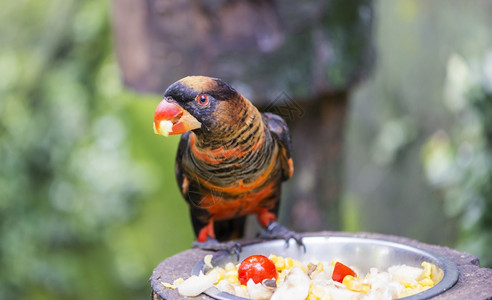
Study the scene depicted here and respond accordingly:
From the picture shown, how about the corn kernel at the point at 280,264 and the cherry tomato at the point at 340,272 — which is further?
the corn kernel at the point at 280,264

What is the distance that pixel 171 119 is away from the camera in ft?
6.10

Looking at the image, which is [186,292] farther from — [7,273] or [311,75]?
[7,273]

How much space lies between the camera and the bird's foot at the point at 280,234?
2.26 metres

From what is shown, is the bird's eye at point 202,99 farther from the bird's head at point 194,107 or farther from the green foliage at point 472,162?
the green foliage at point 472,162

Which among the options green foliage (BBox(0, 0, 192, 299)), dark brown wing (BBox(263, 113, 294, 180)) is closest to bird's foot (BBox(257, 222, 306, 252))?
dark brown wing (BBox(263, 113, 294, 180))

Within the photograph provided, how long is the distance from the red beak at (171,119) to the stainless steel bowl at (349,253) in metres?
0.48

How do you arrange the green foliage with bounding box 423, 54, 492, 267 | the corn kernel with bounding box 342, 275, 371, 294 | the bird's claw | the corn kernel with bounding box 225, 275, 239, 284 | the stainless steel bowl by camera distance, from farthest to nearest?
1. the green foliage with bounding box 423, 54, 492, 267
2. the bird's claw
3. the stainless steel bowl
4. the corn kernel with bounding box 225, 275, 239, 284
5. the corn kernel with bounding box 342, 275, 371, 294

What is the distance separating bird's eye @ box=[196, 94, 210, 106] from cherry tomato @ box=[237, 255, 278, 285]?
1.80ft

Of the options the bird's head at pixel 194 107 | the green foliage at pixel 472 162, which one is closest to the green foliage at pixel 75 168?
the green foliage at pixel 472 162

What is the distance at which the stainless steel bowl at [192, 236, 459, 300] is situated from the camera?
2018 millimetres

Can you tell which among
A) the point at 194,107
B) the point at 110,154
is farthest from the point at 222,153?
the point at 110,154

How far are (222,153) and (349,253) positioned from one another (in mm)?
635

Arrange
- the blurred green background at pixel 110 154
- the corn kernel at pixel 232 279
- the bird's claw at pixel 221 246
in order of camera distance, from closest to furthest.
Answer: the corn kernel at pixel 232 279
the bird's claw at pixel 221 246
the blurred green background at pixel 110 154

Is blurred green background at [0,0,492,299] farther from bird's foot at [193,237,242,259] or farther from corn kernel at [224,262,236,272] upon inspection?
corn kernel at [224,262,236,272]
